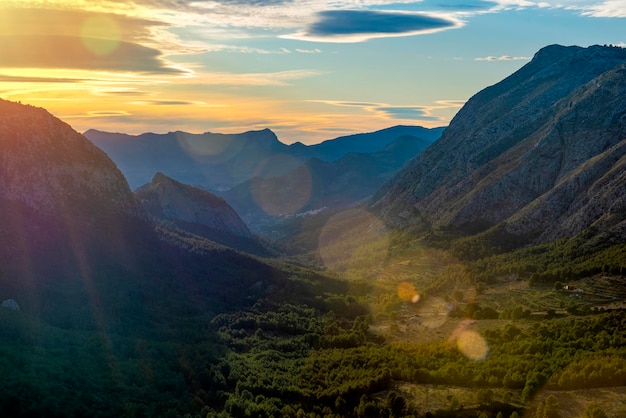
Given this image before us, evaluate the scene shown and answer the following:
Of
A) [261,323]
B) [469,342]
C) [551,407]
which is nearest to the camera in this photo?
[551,407]

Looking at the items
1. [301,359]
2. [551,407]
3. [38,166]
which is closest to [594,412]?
[551,407]

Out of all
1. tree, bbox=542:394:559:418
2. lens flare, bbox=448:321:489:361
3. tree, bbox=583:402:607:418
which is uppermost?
tree, bbox=583:402:607:418

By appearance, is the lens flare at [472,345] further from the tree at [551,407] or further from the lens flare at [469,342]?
the tree at [551,407]

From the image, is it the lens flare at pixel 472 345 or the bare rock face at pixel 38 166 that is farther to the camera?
the bare rock face at pixel 38 166

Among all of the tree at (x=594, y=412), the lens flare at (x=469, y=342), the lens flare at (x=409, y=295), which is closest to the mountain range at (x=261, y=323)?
the lens flare at (x=469, y=342)

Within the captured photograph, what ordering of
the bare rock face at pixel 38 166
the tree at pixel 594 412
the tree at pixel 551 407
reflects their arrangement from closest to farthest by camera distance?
the tree at pixel 594 412 < the tree at pixel 551 407 < the bare rock face at pixel 38 166

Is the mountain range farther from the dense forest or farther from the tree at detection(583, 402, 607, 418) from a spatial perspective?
the tree at detection(583, 402, 607, 418)

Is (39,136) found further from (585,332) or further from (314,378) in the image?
(585,332)

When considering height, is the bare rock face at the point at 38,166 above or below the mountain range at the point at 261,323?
above

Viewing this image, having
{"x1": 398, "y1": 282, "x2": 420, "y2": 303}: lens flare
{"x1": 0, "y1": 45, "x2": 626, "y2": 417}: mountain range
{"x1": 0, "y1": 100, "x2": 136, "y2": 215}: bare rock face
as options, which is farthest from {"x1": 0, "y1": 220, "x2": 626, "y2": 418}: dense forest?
{"x1": 0, "y1": 100, "x2": 136, "y2": 215}: bare rock face

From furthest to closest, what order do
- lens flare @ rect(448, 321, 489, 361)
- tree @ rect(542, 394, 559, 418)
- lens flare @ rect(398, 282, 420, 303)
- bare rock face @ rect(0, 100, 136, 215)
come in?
lens flare @ rect(398, 282, 420, 303), bare rock face @ rect(0, 100, 136, 215), lens flare @ rect(448, 321, 489, 361), tree @ rect(542, 394, 559, 418)

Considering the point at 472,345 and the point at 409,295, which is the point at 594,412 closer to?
the point at 472,345

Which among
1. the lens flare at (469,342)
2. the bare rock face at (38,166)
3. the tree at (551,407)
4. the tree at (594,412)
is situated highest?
the bare rock face at (38,166)

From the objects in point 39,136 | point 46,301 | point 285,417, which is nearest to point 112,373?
point 285,417
